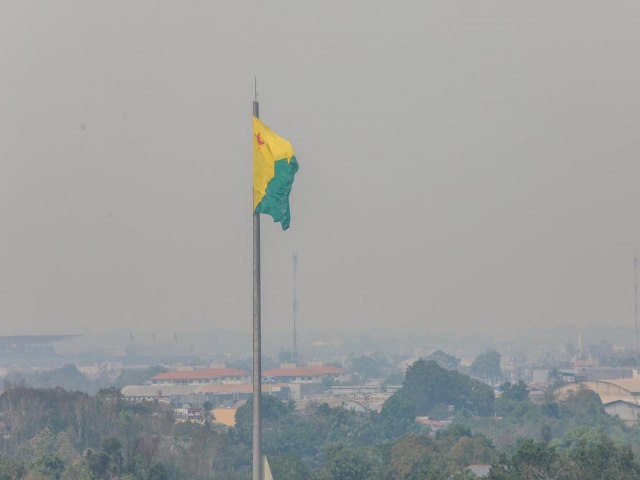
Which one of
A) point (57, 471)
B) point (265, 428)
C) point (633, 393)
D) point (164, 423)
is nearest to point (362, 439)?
point (265, 428)

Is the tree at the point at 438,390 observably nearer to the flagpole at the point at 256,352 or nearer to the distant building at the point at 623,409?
the distant building at the point at 623,409

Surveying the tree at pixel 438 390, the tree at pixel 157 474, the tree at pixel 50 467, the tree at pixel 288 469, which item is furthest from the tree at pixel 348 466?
the tree at pixel 438 390

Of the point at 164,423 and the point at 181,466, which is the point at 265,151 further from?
the point at 164,423

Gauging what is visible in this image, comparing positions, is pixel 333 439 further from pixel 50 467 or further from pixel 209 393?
pixel 209 393

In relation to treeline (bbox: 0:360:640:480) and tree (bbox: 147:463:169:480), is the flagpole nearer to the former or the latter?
treeline (bbox: 0:360:640:480)

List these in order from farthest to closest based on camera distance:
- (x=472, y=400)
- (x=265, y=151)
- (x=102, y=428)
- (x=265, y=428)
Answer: (x=472, y=400)
(x=265, y=428)
(x=102, y=428)
(x=265, y=151)

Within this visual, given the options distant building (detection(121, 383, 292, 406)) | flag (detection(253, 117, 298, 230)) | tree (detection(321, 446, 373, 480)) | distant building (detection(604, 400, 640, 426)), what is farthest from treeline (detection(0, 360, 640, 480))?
flag (detection(253, 117, 298, 230))
